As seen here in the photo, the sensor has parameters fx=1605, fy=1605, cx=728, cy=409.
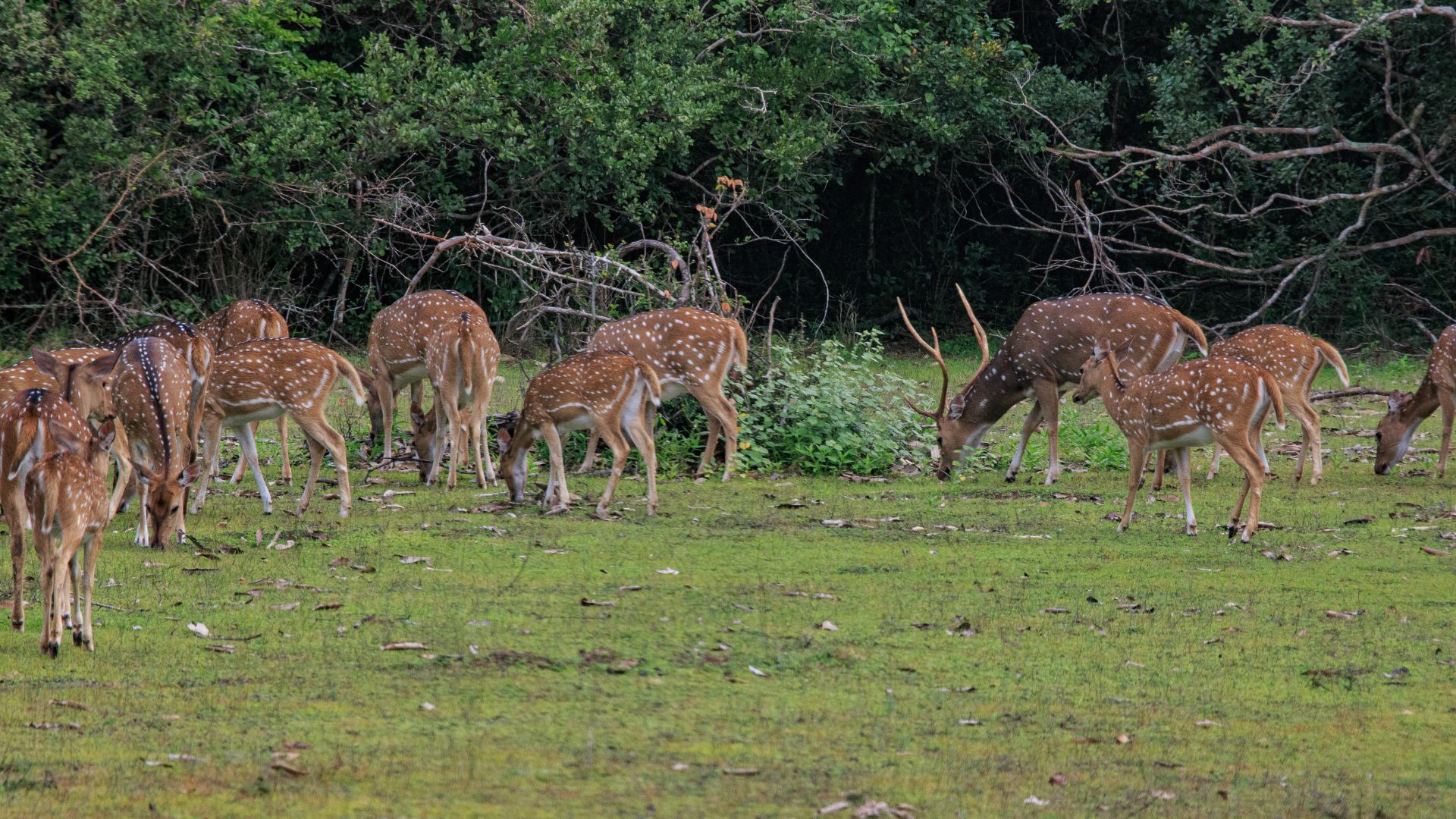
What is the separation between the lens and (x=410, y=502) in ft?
37.4

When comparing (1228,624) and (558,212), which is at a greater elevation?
(558,212)

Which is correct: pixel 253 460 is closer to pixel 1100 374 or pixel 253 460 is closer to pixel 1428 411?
pixel 1100 374

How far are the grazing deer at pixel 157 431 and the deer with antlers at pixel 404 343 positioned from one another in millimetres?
2881

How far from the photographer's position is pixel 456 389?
40.3 feet

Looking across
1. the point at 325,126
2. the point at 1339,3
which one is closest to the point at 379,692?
the point at 325,126

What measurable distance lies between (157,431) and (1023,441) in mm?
7048

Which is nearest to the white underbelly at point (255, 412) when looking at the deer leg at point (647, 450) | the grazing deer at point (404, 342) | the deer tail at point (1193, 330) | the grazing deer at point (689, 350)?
the grazing deer at point (404, 342)

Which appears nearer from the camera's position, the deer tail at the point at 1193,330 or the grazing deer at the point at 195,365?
the grazing deer at the point at 195,365

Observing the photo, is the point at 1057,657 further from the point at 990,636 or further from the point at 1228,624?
the point at 1228,624

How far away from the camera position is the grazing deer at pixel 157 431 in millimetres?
9344

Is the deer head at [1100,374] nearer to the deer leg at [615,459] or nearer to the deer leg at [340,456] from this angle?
the deer leg at [615,459]

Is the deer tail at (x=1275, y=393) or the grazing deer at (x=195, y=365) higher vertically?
the deer tail at (x=1275, y=393)

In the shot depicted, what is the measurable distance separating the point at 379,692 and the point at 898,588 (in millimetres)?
3257

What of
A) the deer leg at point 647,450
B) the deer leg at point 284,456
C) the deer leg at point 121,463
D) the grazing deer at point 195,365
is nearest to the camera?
the deer leg at point 121,463
